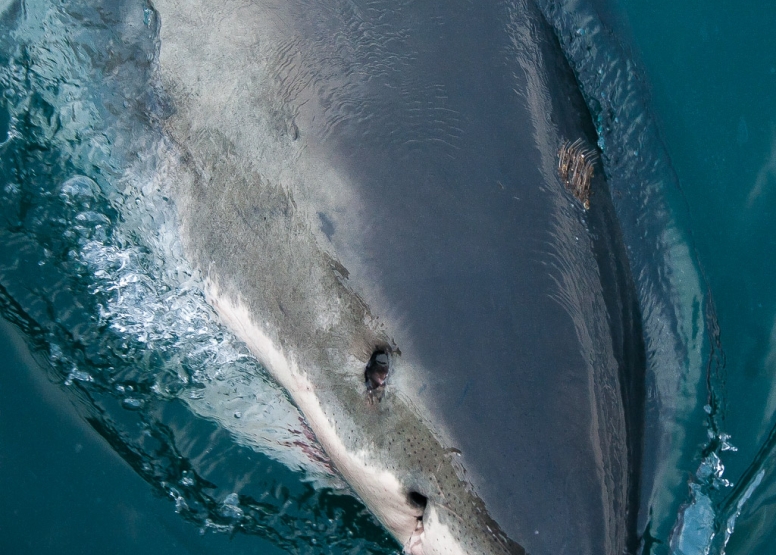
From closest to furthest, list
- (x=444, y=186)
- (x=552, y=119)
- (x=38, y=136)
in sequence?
(x=444, y=186), (x=552, y=119), (x=38, y=136)

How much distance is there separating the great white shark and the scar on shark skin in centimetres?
3

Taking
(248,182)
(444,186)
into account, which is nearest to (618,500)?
(444,186)

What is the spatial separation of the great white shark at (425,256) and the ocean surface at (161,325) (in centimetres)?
33

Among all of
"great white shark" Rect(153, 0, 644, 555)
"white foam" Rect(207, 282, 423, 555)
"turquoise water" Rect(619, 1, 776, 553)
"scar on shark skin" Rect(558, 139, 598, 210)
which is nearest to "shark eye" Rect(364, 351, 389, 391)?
"great white shark" Rect(153, 0, 644, 555)

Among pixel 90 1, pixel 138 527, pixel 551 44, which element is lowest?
pixel 138 527

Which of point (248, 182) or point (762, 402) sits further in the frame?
point (762, 402)

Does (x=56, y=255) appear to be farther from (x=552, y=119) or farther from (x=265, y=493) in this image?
(x=552, y=119)

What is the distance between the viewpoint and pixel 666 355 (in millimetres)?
2291

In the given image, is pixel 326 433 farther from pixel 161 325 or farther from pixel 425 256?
pixel 161 325

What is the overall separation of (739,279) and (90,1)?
2.60 metres

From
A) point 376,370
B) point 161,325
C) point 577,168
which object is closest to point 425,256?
point 376,370

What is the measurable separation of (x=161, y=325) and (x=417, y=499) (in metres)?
1.44

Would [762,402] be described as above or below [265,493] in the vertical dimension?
above

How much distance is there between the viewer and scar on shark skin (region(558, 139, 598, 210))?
2.16m
